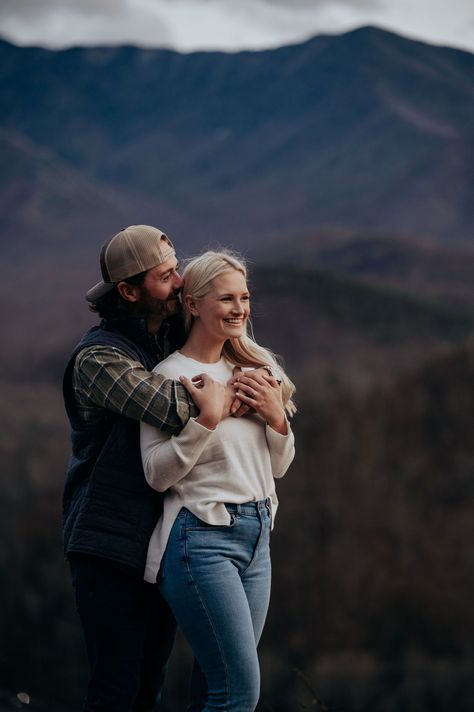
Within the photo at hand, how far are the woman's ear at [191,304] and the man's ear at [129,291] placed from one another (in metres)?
0.11

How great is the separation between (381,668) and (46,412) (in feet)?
82.7

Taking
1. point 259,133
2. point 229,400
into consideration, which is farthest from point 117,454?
point 259,133

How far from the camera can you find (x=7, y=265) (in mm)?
71750

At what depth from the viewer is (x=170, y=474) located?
213 cm

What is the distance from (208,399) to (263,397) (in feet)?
→ 0.48

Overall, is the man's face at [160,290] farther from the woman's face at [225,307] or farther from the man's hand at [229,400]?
the man's hand at [229,400]

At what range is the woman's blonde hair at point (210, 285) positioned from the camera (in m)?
2.29

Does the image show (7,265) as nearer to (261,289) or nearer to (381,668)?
(261,289)

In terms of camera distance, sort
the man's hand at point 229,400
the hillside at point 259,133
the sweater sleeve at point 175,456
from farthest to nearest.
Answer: the hillside at point 259,133 → the man's hand at point 229,400 → the sweater sleeve at point 175,456

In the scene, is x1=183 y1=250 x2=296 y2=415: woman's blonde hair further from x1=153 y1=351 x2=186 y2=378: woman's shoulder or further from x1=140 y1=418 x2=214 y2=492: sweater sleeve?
x1=140 y1=418 x2=214 y2=492: sweater sleeve

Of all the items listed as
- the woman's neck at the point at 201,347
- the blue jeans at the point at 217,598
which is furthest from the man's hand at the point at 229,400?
the blue jeans at the point at 217,598

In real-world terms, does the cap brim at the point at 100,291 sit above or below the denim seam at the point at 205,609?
above

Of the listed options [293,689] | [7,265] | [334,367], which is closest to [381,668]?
[293,689]

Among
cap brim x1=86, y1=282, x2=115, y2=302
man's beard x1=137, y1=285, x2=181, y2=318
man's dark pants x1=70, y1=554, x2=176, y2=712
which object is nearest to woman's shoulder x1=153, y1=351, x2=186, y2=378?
man's beard x1=137, y1=285, x2=181, y2=318
